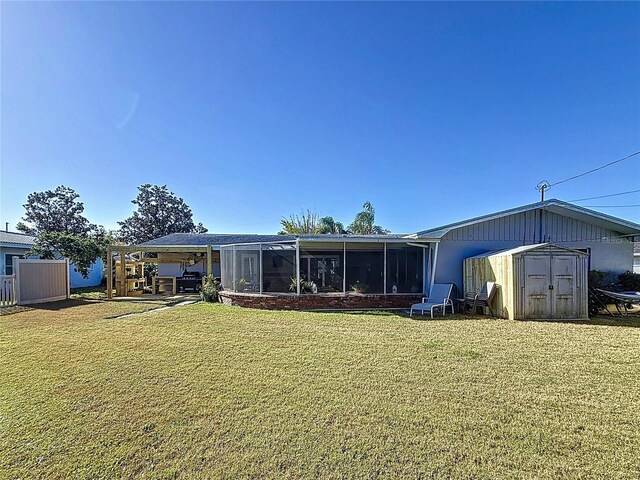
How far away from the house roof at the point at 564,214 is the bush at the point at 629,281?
4.85ft

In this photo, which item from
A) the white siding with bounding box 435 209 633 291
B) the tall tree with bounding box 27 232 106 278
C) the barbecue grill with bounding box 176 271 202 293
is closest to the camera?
the white siding with bounding box 435 209 633 291

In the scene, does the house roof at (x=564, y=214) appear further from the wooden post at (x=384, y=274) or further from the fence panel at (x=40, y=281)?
the fence panel at (x=40, y=281)

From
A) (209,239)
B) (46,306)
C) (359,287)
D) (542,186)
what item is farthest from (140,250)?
(542,186)

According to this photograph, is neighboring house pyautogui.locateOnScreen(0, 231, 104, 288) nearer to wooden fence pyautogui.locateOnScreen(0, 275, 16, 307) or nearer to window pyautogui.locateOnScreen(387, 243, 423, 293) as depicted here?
wooden fence pyautogui.locateOnScreen(0, 275, 16, 307)

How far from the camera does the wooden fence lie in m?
11.3

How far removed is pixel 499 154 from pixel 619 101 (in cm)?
471

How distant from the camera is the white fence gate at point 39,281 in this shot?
467 inches

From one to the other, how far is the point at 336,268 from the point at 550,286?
252 inches

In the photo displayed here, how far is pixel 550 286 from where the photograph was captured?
8.81 m

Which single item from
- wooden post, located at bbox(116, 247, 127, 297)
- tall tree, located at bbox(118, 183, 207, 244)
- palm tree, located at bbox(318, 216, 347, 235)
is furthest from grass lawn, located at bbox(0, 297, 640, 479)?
tall tree, located at bbox(118, 183, 207, 244)

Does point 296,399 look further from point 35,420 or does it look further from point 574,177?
point 574,177

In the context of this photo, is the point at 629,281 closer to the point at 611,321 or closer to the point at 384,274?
the point at 611,321

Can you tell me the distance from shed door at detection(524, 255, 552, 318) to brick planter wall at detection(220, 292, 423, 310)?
328 centimetres

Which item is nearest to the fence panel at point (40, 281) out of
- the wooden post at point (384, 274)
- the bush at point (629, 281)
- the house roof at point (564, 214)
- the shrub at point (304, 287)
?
the shrub at point (304, 287)
